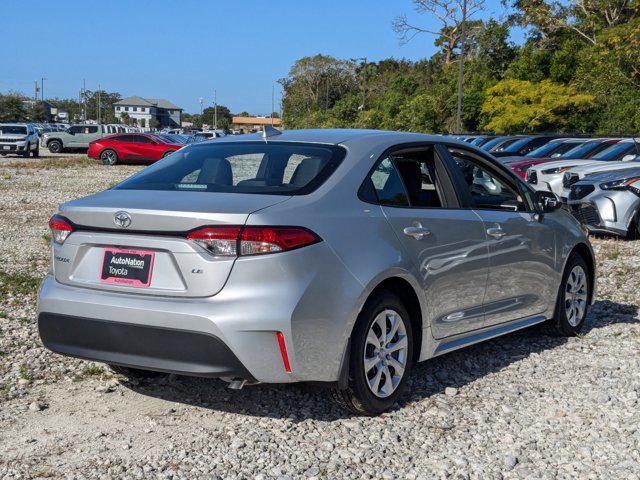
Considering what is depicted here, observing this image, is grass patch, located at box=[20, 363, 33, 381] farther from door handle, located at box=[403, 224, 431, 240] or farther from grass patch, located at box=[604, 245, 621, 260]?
grass patch, located at box=[604, 245, 621, 260]

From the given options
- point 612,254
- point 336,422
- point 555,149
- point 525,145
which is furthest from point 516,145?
point 336,422

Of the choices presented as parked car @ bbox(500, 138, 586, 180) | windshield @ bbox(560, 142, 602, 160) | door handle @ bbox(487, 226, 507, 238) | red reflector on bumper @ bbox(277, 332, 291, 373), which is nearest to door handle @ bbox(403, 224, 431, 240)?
door handle @ bbox(487, 226, 507, 238)

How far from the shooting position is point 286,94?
97812 millimetres

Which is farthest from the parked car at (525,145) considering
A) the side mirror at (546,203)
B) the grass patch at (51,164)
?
the grass patch at (51,164)

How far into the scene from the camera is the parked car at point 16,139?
38.5 meters

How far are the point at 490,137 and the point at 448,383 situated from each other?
22753 mm

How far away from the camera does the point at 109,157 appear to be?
123 ft

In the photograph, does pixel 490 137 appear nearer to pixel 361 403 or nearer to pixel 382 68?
pixel 361 403

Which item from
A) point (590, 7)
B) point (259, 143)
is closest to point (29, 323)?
point (259, 143)

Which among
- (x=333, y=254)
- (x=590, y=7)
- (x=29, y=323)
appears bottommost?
(x=29, y=323)

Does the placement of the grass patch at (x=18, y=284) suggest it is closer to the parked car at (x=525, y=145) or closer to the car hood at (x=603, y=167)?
the car hood at (x=603, y=167)

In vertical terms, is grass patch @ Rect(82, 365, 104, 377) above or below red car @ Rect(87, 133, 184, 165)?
above

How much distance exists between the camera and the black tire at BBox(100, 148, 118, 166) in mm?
37219

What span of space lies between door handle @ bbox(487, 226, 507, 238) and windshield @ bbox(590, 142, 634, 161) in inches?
460
